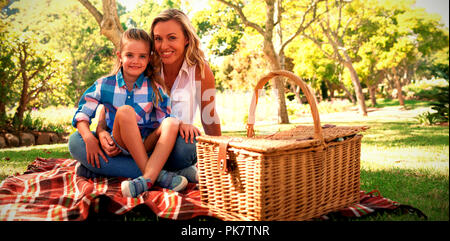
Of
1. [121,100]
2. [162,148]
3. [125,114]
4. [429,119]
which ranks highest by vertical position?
[121,100]

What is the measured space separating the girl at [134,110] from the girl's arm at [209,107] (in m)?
0.33

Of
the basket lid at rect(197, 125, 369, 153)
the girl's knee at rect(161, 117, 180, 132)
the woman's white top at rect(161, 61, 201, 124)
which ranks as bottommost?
the basket lid at rect(197, 125, 369, 153)

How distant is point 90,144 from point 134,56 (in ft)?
2.46

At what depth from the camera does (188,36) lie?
2.85m

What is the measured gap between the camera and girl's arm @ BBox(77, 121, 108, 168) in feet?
7.79

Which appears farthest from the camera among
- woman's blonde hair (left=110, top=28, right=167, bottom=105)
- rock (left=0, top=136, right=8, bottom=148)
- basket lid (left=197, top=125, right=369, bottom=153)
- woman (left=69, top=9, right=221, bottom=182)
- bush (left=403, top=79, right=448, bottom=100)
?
rock (left=0, top=136, right=8, bottom=148)

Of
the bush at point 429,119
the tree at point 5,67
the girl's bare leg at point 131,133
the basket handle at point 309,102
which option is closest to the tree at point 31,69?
the tree at point 5,67

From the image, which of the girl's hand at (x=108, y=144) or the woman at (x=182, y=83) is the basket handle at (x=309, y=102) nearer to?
the woman at (x=182, y=83)

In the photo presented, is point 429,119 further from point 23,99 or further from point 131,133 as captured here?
point 23,99

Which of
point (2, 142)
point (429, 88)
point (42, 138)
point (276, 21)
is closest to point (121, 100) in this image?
point (2, 142)

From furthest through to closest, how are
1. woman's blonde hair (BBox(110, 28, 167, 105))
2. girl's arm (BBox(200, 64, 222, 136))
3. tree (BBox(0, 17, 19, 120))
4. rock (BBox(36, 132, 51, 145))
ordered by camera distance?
1. rock (BBox(36, 132, 51, 145))
2. tree (BBox(0, 17, 19, 120))
3. girl's arm (BBox(200, 64, 222, 136))
4. woman's blonde hair (BBox(110, 28, 167, 105))

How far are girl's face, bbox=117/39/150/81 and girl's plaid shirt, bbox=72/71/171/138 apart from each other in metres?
0.08

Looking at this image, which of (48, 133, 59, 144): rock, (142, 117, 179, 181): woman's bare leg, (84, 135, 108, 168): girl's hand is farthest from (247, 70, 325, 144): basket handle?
(48, 133, 59, 144): rock

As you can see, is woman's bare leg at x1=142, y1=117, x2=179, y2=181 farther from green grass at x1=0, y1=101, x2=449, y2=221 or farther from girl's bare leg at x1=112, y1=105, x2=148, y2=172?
green grass at x1=0, y1=101, x2=449, y2=221
